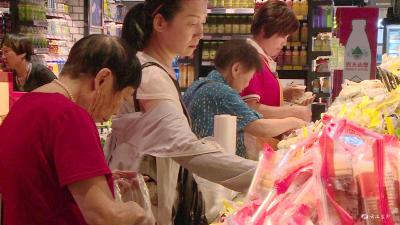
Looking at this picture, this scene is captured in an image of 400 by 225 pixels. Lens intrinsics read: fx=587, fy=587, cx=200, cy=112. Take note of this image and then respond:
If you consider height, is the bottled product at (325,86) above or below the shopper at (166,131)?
below

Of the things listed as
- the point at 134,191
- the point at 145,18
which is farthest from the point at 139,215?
the point at 145,18

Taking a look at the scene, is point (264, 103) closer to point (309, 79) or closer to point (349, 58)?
point (309, 79)

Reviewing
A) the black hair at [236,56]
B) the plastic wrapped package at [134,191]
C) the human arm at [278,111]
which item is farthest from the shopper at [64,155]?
the human arm at [278,111]

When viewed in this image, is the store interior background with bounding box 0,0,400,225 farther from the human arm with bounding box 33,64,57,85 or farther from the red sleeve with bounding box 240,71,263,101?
the red sleeve with bounding box 240,71,263,101

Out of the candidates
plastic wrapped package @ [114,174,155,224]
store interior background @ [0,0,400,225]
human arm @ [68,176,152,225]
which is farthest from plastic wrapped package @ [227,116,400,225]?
store interior background @ [0,0,400,225]

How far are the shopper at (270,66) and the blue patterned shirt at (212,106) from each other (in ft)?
1.70

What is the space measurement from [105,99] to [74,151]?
0.29 m

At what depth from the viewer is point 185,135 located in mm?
2141

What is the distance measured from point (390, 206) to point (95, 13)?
9165 mm

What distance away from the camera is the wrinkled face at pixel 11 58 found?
634 cm

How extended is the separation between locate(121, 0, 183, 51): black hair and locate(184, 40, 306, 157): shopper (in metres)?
0.66

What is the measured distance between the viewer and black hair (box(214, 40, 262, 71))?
10.7 ft

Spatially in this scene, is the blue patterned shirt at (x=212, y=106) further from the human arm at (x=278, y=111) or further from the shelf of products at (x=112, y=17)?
the shelf of products at (x=112, y=17)

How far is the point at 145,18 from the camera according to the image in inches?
96.7
